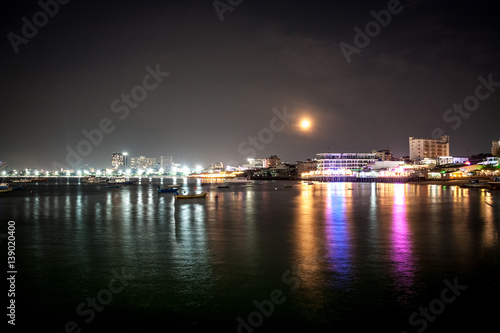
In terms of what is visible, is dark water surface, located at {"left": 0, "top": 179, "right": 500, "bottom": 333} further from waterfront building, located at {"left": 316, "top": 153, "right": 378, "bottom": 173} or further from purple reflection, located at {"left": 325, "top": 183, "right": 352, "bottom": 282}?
waterfront building, located at {"left": 316, "top": 153, "right": 378, "bottom": 173}

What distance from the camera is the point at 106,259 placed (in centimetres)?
1311

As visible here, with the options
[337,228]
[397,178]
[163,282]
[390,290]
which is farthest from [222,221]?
[397,178]

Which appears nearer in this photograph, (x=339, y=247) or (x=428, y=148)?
(x=339, y=247)

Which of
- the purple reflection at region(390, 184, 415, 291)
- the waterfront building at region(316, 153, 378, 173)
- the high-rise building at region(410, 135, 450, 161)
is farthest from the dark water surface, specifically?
the high-rise building at region(410, 135, 450, 161)

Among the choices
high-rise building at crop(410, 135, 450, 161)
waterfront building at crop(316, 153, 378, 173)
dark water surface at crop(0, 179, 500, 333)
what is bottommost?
dark water surface at crop(0, 179, 500, 333)

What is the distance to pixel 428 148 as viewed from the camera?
6422 inches

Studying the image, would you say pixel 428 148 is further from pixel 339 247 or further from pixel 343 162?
pixel 339 247

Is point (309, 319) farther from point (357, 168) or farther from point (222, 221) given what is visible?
point (357, 168)

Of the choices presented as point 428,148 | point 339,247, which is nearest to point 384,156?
point 428,148

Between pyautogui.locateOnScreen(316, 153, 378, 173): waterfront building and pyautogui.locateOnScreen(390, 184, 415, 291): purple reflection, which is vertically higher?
pyautogui.locateOnScreen(316, 153, 378, 173): waterfront building

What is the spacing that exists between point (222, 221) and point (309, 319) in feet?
52.2

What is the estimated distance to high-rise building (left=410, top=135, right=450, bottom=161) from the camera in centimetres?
16262

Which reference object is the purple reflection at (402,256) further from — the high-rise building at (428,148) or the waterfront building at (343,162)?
the high-rise building at (428,148)

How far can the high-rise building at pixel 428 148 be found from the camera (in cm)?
16262
